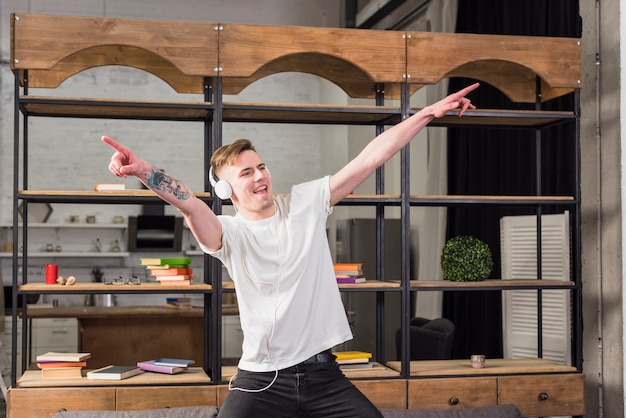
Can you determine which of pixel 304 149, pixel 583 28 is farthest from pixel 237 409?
pixel 304 149

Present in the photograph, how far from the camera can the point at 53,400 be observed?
4258 millimetres

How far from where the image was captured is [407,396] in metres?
4.60

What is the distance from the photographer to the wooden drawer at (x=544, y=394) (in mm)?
4715

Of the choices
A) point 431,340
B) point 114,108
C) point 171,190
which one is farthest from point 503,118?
point 171,190

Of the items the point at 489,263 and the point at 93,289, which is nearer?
the point at 93,289

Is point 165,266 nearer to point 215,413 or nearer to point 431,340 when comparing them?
point 215,413

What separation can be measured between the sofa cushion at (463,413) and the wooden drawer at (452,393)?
7.4 inches

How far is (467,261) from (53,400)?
7.84ft

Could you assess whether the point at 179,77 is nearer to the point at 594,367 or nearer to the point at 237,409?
the point at 237,409

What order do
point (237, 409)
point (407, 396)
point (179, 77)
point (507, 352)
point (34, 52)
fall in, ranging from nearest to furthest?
1. point (237, 409)
2. point (34, 52)
3. point (407, 396)
4. point (179, 77)
5. point (507, 352)

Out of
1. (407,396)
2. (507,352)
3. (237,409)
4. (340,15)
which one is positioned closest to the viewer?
(237,409)

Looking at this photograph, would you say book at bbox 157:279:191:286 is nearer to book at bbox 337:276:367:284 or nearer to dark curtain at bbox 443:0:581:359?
book at bbox 337:276:367:284

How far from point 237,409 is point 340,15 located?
826cm

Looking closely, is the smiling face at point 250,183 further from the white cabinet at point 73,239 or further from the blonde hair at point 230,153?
the white cabinet at point 73,239
